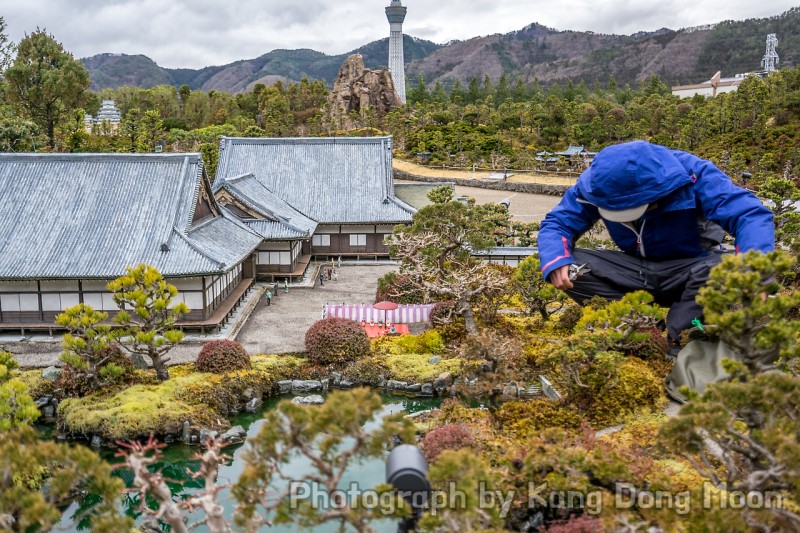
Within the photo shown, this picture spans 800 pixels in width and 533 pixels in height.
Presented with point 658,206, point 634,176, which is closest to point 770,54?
point 658,206

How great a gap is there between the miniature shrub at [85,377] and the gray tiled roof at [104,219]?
11.1 ft

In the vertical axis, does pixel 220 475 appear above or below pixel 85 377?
below

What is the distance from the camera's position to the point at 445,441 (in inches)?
431

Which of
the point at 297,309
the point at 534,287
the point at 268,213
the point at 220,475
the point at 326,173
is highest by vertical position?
the point at 326,173

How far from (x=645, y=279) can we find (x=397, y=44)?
87.9 m

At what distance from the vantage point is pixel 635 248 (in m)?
11.9

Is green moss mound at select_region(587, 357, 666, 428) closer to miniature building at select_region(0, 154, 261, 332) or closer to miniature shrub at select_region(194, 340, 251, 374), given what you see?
miniature shrub at select_region(194, 340, 251, 374)

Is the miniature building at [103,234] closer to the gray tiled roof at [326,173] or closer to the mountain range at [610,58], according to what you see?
the gray tiled roof at [326,173]

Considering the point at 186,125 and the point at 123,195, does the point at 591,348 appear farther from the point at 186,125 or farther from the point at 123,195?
the point at 186,125

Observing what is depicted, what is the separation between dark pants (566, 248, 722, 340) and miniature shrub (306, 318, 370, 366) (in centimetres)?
702

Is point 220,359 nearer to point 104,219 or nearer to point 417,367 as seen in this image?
point 417,367

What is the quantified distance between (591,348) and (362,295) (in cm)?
1257

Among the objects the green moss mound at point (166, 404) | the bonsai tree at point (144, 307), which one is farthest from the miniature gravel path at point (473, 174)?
the bonsai tree at point (144, 307)

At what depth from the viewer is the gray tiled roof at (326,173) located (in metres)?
30.1
